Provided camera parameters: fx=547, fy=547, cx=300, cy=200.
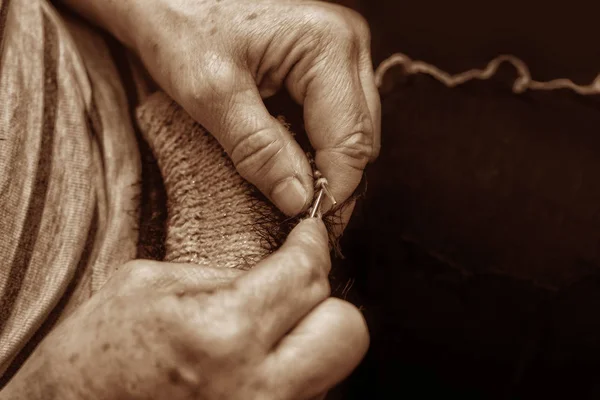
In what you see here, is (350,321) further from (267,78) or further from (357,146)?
(267,78)

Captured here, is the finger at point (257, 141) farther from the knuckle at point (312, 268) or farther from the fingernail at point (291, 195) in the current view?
the knuckle at point (312, 268)

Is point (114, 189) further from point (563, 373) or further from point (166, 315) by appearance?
point (563, 373)

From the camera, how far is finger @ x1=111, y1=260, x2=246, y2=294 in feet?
1.76

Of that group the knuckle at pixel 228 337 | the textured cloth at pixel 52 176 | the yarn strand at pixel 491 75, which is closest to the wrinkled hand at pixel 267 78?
the textured cloth at pixel 52 176

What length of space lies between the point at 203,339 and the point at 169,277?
0.10 m

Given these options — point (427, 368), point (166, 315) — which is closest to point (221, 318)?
point (166, 315)

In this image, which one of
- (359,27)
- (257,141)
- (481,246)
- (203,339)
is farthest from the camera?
(481,246)

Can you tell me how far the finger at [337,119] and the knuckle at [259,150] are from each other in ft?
0.21

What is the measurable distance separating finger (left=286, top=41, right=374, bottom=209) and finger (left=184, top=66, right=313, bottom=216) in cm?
4

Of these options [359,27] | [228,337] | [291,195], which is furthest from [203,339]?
[359,27]

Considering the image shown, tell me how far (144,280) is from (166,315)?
68mm

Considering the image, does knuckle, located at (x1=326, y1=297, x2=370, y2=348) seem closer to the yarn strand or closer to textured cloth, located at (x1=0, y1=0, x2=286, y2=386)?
textured cloth, located at (x1=0, y1=0, x2=286, y2=386)

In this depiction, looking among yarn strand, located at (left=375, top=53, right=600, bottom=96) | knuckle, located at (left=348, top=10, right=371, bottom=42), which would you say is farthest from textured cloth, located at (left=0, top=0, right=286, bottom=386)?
yarn strand, located at (left=375, top=53, right=600, bottom=96)

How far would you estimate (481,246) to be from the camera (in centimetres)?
93
